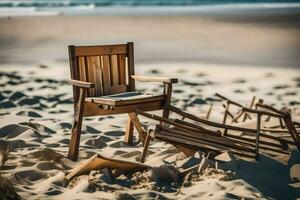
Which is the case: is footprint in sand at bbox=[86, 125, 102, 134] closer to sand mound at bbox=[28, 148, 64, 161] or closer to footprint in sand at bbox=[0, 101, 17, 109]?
sand mound at bbox=[28, 148, 64, 161]

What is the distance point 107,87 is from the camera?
5707mm

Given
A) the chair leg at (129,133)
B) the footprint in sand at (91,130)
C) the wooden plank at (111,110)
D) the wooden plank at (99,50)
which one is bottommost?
the footprint in sand at (91,130)

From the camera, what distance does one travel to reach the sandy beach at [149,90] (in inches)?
160

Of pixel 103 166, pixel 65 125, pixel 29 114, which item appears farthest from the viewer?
pixel 29 114

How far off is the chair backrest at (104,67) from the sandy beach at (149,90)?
0.60 metres

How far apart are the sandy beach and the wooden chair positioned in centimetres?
39

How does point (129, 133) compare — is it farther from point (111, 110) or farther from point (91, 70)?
point (91, 70)

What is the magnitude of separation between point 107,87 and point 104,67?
236 mm

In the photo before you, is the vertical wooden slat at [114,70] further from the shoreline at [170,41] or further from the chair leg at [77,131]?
the shoreline at [170,41]

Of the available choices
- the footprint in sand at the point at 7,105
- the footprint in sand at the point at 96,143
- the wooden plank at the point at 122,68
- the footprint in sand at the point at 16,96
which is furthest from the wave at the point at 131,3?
the footprint in sand at the point at 96,143

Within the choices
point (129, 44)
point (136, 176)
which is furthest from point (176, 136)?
point (129, 44)

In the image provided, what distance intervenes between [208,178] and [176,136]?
663mm

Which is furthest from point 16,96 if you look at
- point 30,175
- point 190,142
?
point 190,142

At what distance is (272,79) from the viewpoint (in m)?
10.3
